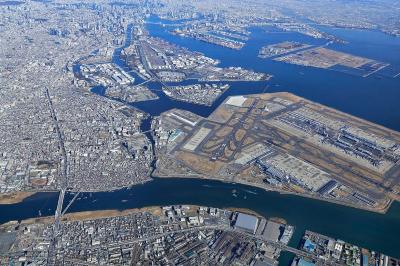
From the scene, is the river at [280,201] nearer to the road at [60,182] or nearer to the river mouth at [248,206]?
the river mouth at [248,206]

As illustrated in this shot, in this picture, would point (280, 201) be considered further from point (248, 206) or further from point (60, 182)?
point (60, 182)

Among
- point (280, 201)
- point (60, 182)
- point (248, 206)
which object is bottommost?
point (60, 182)

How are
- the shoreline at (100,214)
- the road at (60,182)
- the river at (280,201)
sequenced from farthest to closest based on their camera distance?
the river at (280,201) → the shoreline at (100,214) → the road at (60,182)

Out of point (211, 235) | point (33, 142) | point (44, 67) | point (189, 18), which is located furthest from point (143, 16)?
point (211, 235)

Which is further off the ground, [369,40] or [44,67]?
[369,40]

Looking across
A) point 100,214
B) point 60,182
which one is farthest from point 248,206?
point 60,182

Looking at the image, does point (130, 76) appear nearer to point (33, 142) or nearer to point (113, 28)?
point (33, 142)

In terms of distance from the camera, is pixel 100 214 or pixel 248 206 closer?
pixel 100 214

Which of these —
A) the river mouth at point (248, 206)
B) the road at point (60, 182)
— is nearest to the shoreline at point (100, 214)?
the river mouth at point (248, 206)

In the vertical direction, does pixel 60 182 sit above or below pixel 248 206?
below

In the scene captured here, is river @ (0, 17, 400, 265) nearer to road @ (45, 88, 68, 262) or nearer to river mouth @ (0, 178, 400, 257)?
river mouth @ (0, 178, 400, 257)

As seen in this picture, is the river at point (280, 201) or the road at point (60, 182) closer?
the road at point (60, 182)
